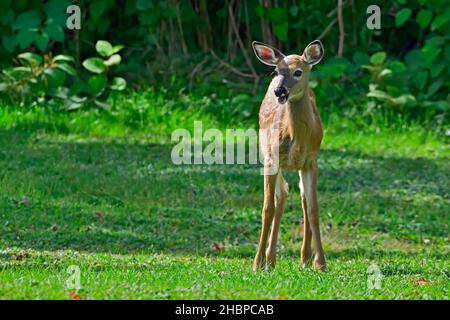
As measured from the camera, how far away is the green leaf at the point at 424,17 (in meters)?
14.7

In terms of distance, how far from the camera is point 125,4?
1606 centimetres

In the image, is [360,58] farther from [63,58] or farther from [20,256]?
[20,256]

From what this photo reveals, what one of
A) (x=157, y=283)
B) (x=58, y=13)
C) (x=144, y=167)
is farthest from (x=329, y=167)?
(x=157, y=283)

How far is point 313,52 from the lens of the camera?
8.52 metres

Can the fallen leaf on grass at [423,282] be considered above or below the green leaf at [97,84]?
below

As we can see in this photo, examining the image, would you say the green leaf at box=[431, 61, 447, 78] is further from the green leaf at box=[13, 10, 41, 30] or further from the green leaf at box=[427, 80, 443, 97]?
the green leaf at box=[13, 10, 41, 30]

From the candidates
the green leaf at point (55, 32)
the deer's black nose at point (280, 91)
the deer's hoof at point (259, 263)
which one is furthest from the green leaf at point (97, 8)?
the deer's black nose at point (280, 91)

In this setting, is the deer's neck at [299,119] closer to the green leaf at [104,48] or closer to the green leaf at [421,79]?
the green leaf at [421,79]

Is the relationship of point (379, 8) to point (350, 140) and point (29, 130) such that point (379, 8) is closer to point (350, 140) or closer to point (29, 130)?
point (350, 140)

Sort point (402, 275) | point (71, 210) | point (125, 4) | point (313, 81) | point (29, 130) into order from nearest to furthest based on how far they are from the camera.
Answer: point (402, 275), point (71, 210), point (29, 130), point (313, 81), point (125, 4)

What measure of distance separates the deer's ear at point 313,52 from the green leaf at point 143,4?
7.21 m

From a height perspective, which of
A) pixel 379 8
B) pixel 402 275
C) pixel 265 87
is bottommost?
pixel 402 275

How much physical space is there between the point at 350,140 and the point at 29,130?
12.2ft

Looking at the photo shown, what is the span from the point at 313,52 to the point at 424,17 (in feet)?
21.6
